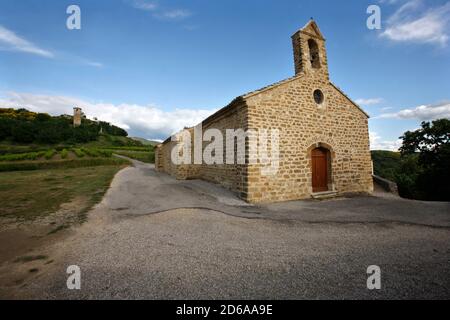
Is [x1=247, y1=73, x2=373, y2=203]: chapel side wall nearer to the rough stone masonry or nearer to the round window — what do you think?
the rough stone masonry

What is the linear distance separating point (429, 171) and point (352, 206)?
1420cm

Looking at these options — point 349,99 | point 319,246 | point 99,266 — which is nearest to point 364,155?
point 349,99

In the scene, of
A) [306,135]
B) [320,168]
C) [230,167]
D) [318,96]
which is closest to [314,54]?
[318,96]

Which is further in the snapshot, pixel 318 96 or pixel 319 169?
pixel 318 96

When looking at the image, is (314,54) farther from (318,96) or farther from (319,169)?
(319,169)

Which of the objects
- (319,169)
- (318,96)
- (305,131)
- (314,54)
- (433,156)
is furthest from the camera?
(433,156)

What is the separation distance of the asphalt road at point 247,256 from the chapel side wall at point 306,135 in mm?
2374

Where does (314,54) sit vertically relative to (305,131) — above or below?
above

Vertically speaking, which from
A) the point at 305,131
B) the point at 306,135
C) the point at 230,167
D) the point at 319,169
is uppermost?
the point at 305,131

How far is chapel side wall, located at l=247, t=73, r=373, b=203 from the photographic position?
803 centimetres

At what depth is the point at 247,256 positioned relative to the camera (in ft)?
10.8

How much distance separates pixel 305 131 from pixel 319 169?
2.00 metres

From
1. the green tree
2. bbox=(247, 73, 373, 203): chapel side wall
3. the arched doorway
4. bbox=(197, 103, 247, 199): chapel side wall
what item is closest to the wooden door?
the arched doorway

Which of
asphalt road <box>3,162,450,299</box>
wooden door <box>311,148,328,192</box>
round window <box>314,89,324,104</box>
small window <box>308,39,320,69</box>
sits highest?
small window <box>308,39,320,69</box>
